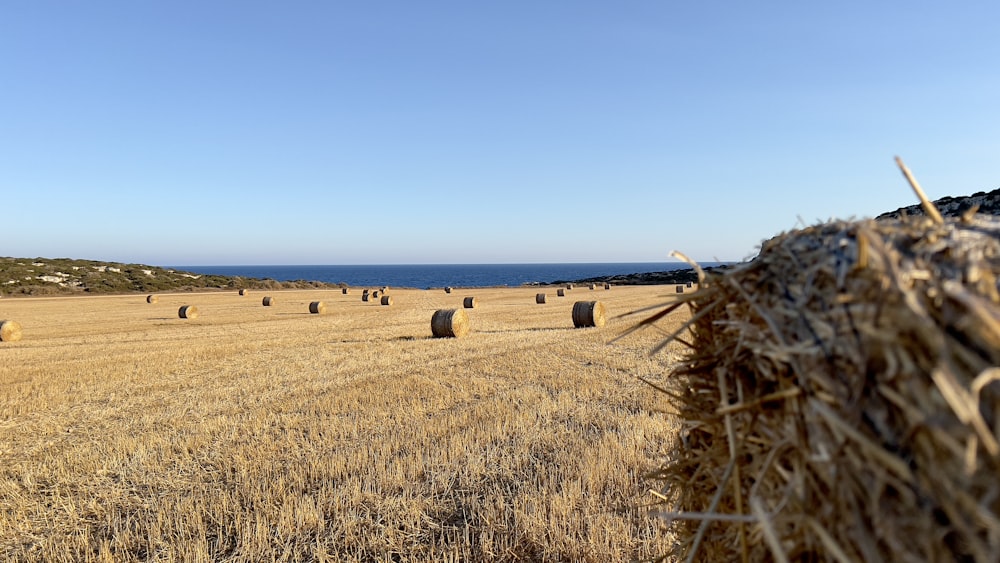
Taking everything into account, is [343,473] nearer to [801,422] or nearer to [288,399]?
[288,399]

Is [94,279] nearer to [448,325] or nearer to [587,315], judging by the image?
[448,325]

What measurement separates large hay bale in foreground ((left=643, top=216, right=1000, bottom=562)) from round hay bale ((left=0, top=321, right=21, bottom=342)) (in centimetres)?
2493

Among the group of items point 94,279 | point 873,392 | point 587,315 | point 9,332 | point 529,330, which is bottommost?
point 9,332

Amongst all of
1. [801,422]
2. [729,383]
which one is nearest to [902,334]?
[801,422]

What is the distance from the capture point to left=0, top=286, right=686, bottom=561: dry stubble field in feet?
14.7

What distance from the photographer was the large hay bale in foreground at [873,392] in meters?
1.36

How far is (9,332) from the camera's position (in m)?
19.2

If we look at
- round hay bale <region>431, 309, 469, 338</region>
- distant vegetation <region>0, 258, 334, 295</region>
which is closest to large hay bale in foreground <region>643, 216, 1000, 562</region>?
round hay bale <region>431, 309, 469, 338</region>

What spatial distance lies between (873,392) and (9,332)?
25651 mm

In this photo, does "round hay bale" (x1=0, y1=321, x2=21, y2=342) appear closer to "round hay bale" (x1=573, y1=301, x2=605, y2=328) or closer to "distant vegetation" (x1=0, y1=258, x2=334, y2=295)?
"round hay bale" (x1=573, y1=301, x2=605, y2=328)

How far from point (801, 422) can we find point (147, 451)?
771cm

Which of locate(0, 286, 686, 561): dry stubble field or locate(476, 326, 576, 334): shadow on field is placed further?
locate(476, 326, 576, 334): shadow on field

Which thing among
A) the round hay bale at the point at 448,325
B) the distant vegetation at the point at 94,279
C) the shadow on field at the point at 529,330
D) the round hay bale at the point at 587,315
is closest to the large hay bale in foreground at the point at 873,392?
the round hay bale at the point at 448,325

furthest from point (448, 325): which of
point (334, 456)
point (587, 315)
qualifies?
point (334, 456)
